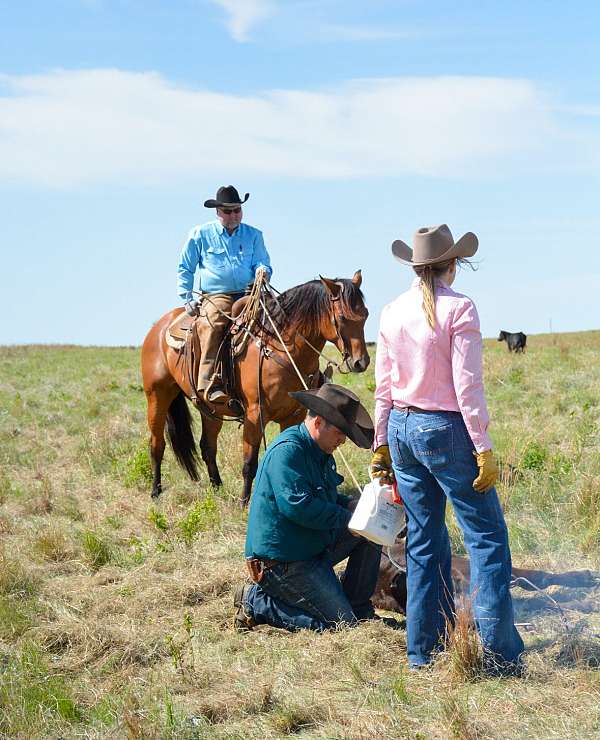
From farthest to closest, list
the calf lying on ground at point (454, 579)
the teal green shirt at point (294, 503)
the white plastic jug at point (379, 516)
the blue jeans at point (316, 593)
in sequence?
1. the calf lying on ground at point (454, 579)
2. the blue jeans at point (316, 593)
3. the teal green shirt at point (294, 503)
4. the white plastic jug at point (379, 516)

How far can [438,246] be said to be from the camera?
4.77m

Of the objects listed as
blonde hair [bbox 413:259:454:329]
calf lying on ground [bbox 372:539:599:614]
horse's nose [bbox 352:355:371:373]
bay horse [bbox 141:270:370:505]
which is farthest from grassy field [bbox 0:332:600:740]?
blonde hair [bbox 413:259:454:329]

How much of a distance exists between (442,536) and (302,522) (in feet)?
2.94

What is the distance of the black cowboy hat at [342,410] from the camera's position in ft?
18.0

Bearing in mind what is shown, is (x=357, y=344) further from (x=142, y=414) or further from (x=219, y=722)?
(x=142, y=414)

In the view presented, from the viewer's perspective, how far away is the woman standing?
4.60 meters

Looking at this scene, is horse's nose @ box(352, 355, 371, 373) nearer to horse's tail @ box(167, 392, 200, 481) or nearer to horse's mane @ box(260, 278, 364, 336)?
horse's mane @ box(260, 278, 364, 336)

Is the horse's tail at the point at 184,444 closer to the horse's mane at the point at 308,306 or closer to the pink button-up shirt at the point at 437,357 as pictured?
the horse's mane at the point at 308,306

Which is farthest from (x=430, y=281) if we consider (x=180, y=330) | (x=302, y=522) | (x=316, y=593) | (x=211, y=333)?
(x=180, y=330)

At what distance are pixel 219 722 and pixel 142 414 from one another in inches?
452

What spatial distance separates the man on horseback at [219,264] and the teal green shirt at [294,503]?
12.8 feet

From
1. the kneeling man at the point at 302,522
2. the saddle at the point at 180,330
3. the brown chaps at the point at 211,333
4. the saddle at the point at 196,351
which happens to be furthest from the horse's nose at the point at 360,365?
the kneeling man at the point at 302,522

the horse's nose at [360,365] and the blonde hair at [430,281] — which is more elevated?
the blonde hair at [430,281]

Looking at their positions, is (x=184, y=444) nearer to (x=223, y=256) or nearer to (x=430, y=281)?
(x=223, y=256)
